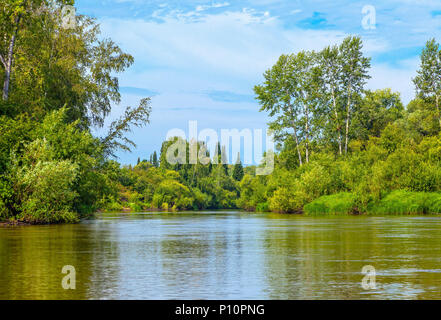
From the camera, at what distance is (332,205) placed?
206 ft

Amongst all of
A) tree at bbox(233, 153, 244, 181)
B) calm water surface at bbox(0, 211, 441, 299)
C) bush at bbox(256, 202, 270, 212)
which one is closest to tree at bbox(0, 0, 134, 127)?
calm water surface at bbox(0, 211, 441, 299)

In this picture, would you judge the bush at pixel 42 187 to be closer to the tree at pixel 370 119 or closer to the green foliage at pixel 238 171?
the tree at pixel 370 119

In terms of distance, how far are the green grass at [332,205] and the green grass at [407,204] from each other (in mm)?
2412

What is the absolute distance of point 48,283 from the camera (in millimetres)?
11758

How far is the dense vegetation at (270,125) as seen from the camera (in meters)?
37.2

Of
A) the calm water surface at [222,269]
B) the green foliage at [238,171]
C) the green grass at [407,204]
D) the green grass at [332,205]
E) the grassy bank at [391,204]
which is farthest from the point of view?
the green foliage at [238,171]

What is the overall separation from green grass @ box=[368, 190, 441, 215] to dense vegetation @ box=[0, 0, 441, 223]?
0.38ft

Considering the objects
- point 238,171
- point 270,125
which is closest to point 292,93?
point 270,125

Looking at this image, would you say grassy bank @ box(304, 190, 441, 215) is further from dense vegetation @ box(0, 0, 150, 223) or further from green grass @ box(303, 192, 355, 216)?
dense vegetation @ box(0, 0, 150, 223)

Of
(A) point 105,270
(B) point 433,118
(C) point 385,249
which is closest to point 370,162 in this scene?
(B) point 433,118

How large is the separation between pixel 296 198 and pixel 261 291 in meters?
58.5

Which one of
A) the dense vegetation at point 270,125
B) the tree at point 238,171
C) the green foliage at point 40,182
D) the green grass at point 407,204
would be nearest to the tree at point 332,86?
the dense vegetation at point 270,125

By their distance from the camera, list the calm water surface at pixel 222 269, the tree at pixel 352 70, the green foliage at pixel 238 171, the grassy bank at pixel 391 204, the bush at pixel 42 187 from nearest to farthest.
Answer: the calm water surface at pixel 222 269 < the bush at pixel 42 187 < the grassy bank at pixel 391 204 < the tree at pixel 352 70 < the green foliage at pixel 238 171

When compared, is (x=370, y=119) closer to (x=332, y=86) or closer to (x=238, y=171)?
(x=332, y=86)
